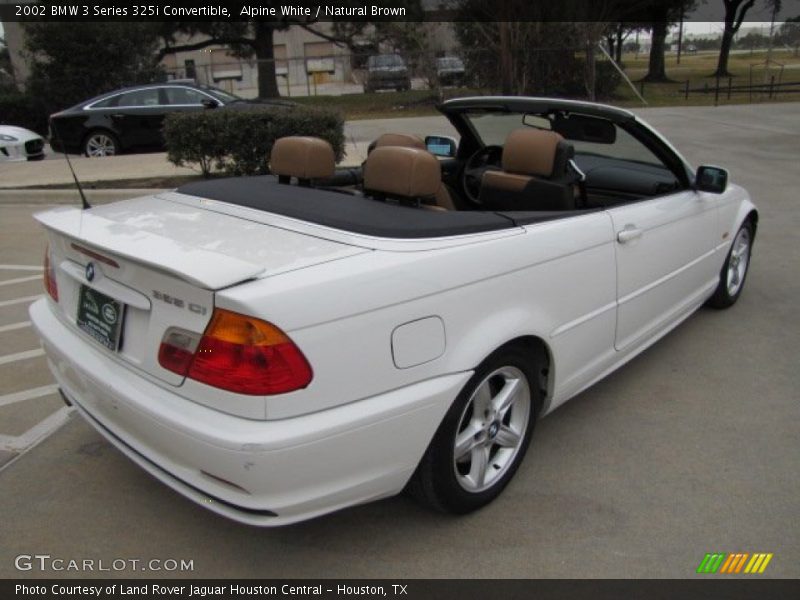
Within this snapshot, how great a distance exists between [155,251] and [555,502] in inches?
71.5

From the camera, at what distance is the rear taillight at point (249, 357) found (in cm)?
197

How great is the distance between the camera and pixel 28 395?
146 inches

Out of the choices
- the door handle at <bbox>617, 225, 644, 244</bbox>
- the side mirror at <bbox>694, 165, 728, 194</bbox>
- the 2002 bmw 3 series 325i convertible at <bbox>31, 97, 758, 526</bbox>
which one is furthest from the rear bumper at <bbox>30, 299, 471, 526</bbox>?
the side mirror at <bbox>694, 165, 728, 194</bbox>

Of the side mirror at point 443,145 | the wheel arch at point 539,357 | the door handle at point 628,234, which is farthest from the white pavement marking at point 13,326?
the door handle at point 628,234

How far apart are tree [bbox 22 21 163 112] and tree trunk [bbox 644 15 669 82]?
91.7 feet

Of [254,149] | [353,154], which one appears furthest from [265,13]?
[254,149]

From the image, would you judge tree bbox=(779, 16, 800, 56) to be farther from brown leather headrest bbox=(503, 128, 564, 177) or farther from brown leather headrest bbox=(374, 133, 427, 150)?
brown leather headrest bbox=(503, 128, 564, 177)

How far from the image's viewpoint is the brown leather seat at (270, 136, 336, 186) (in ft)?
10.8

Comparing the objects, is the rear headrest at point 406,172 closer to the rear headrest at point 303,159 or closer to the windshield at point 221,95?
the rear headrest at point 303,159

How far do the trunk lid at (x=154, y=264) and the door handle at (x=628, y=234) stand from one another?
4.74 ft
